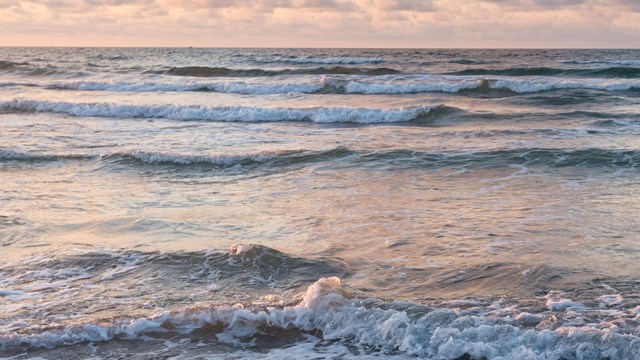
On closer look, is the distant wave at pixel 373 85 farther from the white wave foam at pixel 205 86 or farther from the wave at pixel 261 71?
the wave at pixel 261 71

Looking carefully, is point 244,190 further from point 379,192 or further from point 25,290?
point 25,290

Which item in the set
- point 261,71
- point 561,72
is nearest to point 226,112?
point 261,71

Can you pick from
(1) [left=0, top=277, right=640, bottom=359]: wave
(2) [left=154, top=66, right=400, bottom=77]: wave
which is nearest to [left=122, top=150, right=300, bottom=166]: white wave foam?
(1) [left=0, top=277, right=640, bottom=359]: wave

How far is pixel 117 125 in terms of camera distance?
21.0 metres

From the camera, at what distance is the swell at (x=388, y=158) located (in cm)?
1327

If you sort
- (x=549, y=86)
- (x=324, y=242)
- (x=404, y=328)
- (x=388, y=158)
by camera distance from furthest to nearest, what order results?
(x=549, y=86), (x=388, y=158), (x=324, y=242), (x=404, y=328)

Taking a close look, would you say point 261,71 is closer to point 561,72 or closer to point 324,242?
point 561,72

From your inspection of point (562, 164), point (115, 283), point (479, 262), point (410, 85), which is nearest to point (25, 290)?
point (115, 283)

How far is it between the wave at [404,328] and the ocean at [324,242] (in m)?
0.02

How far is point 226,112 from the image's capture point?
22.9 meters

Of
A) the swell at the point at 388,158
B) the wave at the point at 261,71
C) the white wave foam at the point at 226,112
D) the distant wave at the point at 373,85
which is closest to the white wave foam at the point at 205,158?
the swell at the point at 388,158

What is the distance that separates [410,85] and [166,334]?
25068mm

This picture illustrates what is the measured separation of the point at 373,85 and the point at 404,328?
25.1m

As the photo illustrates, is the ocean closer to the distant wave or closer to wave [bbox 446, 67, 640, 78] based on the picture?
the distant wave
